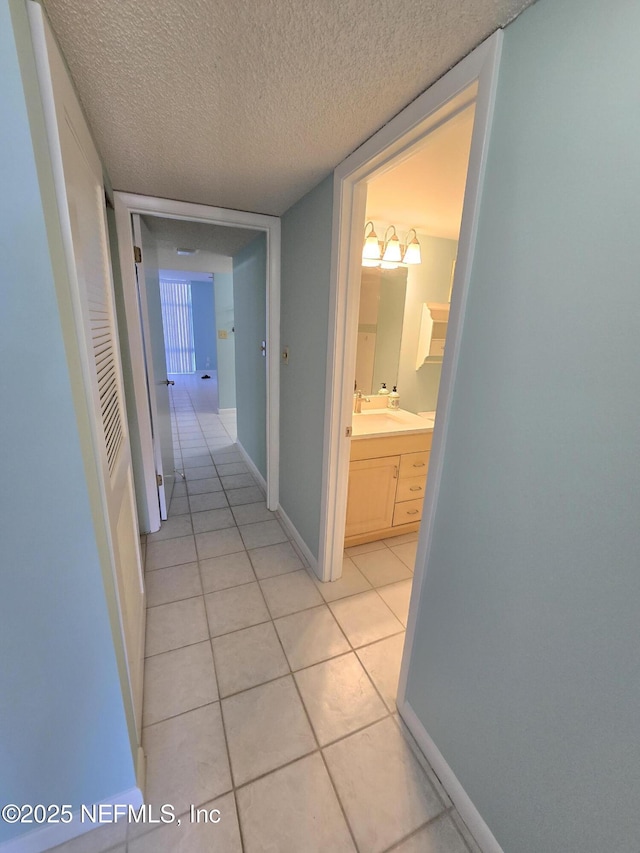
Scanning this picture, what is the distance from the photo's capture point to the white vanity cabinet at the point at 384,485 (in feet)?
7.05

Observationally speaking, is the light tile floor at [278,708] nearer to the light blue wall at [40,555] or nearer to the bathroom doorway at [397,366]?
the bathroom doorway at [397,366]

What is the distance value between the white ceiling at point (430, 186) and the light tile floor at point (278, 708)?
2082 mm

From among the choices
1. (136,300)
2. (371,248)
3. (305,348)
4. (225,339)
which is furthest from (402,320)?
(225,339)

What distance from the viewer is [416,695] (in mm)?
1290

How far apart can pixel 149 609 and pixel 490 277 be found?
2129 millimetres

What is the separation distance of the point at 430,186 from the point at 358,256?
539 millimetres

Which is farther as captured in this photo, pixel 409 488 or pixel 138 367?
pixel 409 488

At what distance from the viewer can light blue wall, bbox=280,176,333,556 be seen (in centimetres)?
178

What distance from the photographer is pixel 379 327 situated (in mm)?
2617

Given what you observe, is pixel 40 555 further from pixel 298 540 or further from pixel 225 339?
pixel 225 339

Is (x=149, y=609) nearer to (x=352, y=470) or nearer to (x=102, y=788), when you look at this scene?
(x=102, y=788)

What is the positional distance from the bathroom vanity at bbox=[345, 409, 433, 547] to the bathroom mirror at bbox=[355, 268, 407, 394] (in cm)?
38

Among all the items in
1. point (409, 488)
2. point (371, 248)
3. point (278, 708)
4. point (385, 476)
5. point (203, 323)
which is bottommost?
point (278, 708)

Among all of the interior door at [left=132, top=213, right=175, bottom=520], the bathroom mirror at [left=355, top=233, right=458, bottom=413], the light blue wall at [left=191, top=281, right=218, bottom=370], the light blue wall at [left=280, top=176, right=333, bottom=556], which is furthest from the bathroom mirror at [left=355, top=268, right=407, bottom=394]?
the light blue wall at [left=191, top=281, right=218, bottom=370]
